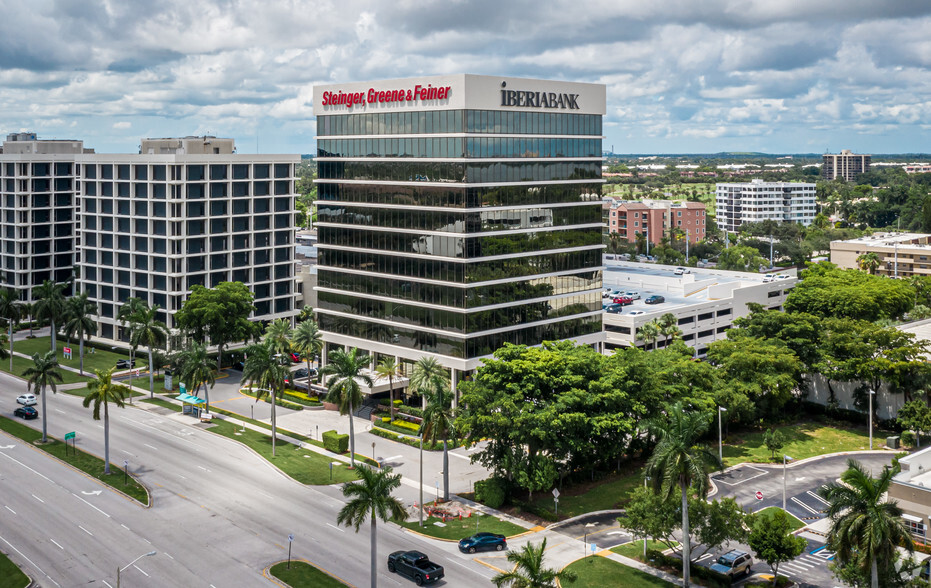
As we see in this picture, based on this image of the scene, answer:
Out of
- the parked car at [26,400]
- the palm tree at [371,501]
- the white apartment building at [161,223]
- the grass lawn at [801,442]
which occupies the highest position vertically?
the white apartment building at [161,223]

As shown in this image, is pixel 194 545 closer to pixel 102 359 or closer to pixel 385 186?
pixel 385 186

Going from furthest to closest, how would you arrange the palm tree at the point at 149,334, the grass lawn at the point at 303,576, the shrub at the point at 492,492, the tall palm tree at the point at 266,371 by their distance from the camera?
the palm tree at the point at 149,334, the tall palm tree at the point at 266,371, the shrub at the point at 492,492, the grass lawn at the point at 303,576

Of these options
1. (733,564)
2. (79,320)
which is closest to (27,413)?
(79,320)

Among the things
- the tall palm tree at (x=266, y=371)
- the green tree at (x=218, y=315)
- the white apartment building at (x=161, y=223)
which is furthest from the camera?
the white apartment building at (x=161, y=223)

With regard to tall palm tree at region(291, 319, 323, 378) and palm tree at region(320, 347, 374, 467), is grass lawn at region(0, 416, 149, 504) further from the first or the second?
tall palm tree at region(291, 319, 323, 378)

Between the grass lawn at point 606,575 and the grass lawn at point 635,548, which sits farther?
the grass lawn at point 635,548

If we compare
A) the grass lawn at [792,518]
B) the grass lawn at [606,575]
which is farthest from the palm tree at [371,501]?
the grass lawn at [792,518]

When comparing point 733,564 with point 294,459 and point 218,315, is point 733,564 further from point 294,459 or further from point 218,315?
point 218,315

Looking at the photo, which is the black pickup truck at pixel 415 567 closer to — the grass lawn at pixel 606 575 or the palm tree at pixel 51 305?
the grass lawn at pixel 606 575
